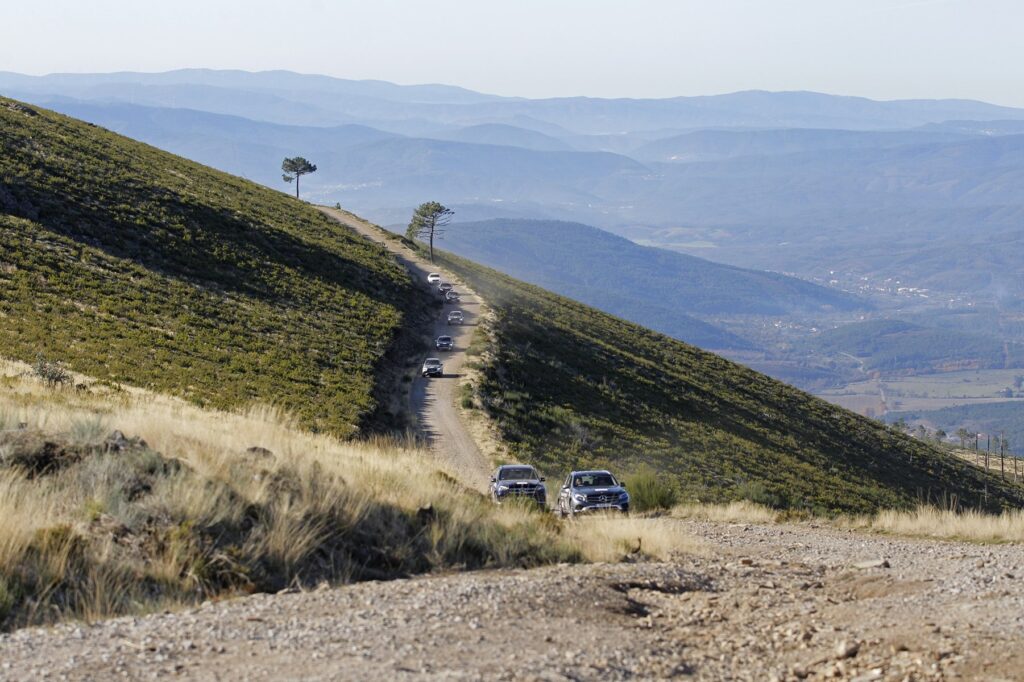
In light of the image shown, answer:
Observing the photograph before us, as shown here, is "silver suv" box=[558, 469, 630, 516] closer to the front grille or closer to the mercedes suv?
the mercedes suv

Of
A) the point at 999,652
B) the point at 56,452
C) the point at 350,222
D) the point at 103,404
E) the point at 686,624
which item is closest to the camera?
the point at 999,652

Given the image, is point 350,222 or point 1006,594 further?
point 350,222

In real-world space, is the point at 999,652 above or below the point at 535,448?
above

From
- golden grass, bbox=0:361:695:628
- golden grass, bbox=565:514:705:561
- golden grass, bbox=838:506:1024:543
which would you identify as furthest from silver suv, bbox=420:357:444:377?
golden grass, bbox=0:361:695:628

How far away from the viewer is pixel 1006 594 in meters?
10.2

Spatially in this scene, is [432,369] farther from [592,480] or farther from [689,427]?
[592,480]

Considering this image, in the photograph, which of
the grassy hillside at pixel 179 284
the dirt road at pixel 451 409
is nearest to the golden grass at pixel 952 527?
the dirt road at pixel 451 409

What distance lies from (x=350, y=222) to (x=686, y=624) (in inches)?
3490

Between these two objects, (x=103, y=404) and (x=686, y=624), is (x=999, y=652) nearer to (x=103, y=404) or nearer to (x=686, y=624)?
(x=686, y=624)

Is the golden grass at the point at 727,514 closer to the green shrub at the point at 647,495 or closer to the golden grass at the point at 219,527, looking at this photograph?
the green shrub at the point at 647,495

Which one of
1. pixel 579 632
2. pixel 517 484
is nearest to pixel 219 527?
pixel 579 632

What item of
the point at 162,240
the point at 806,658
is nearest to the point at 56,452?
the point at 806,658

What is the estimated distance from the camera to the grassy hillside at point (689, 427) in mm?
37469

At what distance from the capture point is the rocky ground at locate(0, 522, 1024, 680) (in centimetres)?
730
